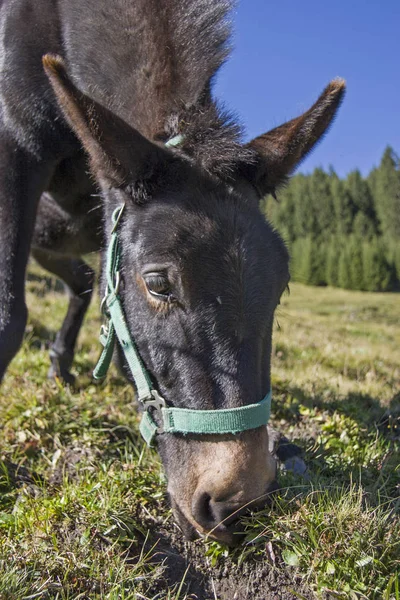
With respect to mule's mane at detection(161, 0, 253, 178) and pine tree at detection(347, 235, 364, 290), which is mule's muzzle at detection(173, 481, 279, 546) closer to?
mule's mane at detection(161, 0, 253, 178)

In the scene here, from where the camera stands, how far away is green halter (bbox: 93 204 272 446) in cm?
215

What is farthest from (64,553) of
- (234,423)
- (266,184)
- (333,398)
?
(333,398)

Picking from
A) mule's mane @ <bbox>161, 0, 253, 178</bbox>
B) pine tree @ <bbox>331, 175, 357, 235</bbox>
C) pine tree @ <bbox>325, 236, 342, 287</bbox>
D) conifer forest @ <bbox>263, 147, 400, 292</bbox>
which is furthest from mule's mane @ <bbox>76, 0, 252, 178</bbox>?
pine tree @ <bbox>331, 175, 357, 235</bbox>

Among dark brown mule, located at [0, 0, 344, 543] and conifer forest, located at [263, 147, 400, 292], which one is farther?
conifer forest, located at [263, 147, 400, 292]

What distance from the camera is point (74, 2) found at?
344 centimetres

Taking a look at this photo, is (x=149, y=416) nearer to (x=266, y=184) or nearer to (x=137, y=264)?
(x=137, y=264)

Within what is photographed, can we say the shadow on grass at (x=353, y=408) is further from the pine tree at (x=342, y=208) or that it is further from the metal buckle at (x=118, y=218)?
the pine tree at (x=342, y=208)

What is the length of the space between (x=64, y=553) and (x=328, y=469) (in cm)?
159

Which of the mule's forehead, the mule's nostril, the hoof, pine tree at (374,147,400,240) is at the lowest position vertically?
the mule's nostril

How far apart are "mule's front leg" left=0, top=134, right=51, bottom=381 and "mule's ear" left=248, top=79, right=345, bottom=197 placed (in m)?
1.45

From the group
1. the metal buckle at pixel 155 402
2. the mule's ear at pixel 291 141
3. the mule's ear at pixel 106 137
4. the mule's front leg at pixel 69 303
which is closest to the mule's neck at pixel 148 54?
the mule's ear at pixel 106 137

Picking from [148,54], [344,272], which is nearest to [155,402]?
[148,54]

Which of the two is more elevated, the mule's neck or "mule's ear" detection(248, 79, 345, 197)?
the mule's neck

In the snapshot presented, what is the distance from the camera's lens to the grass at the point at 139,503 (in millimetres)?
2143
